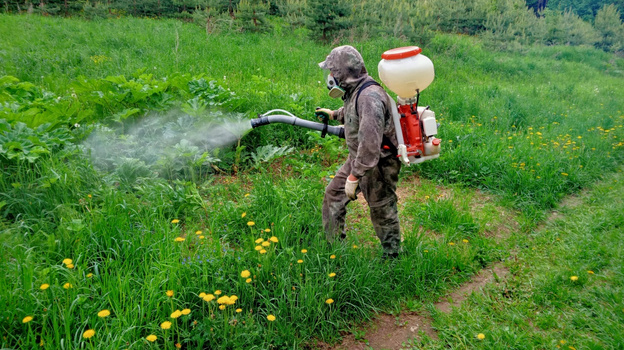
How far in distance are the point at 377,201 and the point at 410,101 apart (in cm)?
89

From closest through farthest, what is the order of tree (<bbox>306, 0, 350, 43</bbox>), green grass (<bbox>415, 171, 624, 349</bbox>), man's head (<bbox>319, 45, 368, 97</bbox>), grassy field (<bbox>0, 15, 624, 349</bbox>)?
grassy field (<bbox>0, 15, 624, 349</bbox>), green grass (<bbox>415, 171, 624, 349</bbox>), man's head (<bbox>319, 45, 368, 97</bbox>), tree (<bbox>306, 0, 350, 43</bbox>)

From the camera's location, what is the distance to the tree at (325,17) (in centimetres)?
1243

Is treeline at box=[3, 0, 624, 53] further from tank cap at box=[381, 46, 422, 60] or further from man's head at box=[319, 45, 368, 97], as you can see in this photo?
tank cap at box=[381, 46, 422, 60]

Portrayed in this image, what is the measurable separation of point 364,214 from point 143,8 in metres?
20.0

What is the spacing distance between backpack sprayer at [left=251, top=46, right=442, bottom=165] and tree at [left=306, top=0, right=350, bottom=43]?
388 inches

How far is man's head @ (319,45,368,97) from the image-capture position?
3359 millimetres

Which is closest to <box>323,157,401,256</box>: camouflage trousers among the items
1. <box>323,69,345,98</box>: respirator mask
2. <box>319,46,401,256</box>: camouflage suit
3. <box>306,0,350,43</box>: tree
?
<box>319,46,401,256</box>: camouflage suit

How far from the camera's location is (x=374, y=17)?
14.1m

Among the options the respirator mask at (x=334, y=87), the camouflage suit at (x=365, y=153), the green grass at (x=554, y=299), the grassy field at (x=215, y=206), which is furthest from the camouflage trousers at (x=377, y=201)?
the green grass at (x=554, y=299)

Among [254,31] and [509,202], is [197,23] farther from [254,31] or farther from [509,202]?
[509,202]

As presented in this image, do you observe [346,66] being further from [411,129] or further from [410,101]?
[411,129]

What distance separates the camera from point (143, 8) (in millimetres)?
20594

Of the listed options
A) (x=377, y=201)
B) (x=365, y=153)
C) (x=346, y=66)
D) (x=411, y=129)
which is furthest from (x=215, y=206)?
(x=411, y=129)

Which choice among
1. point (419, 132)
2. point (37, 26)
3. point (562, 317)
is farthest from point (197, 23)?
point (562, 317)
